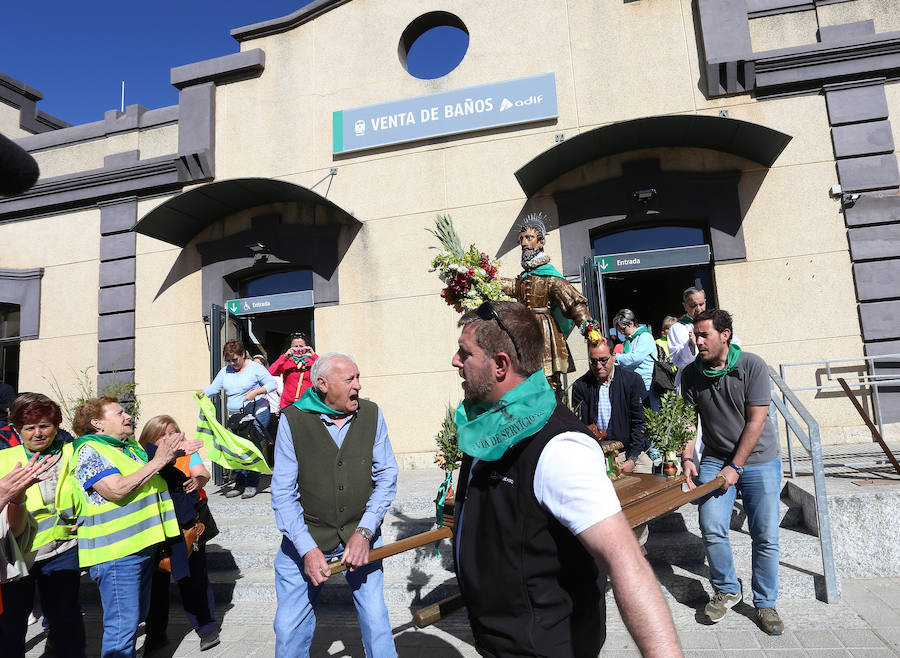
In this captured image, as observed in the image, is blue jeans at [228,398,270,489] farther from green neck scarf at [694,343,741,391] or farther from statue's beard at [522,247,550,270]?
green neck scarf at [694,343,741,391]

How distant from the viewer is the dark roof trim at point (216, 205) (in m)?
8.77

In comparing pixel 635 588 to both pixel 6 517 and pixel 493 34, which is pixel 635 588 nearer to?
pixel 6 517

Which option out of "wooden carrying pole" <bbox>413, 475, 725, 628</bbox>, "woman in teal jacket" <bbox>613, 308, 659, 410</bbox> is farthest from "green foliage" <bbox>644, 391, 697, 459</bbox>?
"woman in teal jacket" <bbox>613, 308, 659, 410</bbox>

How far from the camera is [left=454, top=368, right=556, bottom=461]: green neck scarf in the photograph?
157 centimetres

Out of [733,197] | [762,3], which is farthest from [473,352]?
[762,3]

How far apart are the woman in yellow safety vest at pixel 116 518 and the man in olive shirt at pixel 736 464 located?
3690 millimetres

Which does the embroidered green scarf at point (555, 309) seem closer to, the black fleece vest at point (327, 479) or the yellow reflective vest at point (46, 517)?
the black fleece vest at point (327, 479)

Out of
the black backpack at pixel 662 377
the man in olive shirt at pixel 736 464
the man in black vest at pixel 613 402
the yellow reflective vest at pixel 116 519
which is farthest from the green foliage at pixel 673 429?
the yellow reflective vest at pixel 116 519

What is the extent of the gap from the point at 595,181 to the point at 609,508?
7.87 metres

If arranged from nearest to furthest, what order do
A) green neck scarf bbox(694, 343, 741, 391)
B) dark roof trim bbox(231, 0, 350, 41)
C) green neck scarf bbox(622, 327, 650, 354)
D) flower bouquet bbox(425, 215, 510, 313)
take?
green neck scarf bbox(694, 343, 741, 391) → flower bouquet bbox(425, 215, 510, 313) → green neck scarf bbox(622, 327, 650, 354) → dark roof trim bbox(231, 0, 350, 41)

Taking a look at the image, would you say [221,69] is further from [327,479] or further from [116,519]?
[327,479]

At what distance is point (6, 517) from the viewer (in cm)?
315

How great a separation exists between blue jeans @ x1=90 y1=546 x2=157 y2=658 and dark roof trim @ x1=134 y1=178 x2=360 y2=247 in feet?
20.6

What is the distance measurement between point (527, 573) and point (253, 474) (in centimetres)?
626
